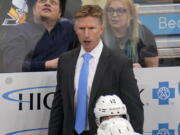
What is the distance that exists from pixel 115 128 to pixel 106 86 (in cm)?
112

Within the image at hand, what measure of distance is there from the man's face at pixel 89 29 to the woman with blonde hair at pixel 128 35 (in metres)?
0.71

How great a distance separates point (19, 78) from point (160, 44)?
4.19 ft

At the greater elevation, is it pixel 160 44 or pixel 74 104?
pixel 160 44

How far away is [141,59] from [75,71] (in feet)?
2.98

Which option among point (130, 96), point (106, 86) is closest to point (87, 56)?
point (106, 86)

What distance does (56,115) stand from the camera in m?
5.05

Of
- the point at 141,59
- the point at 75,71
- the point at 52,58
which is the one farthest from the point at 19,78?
the point at 141,59

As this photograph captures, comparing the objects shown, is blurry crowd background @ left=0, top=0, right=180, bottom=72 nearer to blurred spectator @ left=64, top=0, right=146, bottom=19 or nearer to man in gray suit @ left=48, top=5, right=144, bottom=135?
blurred spectator @ left=64, top=0, right=146, bottom=19

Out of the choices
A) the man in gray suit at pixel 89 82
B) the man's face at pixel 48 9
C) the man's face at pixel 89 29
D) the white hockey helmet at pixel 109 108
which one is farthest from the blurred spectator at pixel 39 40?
the white hockey helmet at pixel 109 108

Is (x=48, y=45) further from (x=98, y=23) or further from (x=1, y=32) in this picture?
(x=98, y=23)

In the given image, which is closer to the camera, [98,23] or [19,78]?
[98,23]

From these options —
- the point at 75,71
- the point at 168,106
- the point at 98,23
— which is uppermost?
the point at 98,23

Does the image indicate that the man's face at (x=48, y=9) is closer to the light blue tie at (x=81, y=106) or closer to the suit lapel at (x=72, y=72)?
the suit lapel at (x=72, y=72)

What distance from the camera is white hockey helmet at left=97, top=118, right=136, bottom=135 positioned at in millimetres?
3672
